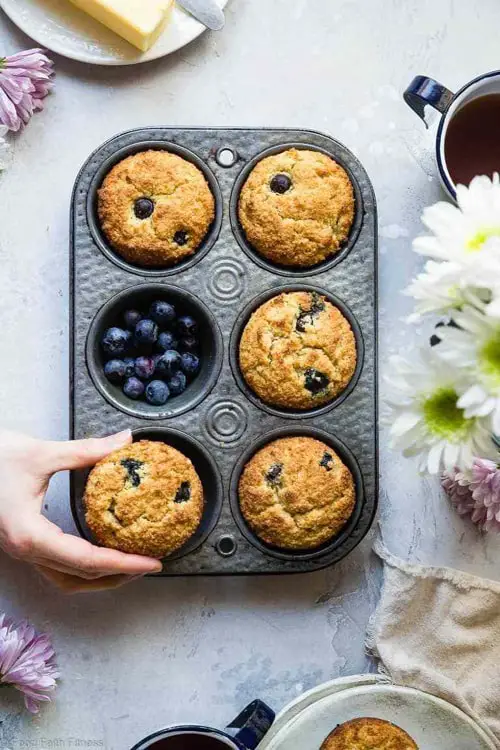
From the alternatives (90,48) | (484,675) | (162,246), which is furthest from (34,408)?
(484,675)

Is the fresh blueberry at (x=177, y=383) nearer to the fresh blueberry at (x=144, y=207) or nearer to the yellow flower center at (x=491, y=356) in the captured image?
the fresh blueberry at (x=144, y=207)

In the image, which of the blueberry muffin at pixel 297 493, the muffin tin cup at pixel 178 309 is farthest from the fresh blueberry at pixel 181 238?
the blueberry muffin at pixel 297 493

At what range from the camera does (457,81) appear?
2418mm

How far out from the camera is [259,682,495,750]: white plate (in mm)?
2154

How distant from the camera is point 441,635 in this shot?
2.28m

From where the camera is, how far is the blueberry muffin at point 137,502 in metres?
2.06

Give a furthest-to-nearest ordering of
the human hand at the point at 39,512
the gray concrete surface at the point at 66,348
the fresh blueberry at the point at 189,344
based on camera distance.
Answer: the gray concrete surface at the point at 66,348 → the fresh blueberry at the point at 189,344 → the human hand at the point at 39,512

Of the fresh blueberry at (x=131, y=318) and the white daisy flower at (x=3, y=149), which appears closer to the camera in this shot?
the fresh blueberry at (x=131, y=318)

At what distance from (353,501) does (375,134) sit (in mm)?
958

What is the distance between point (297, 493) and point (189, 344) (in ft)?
1.45

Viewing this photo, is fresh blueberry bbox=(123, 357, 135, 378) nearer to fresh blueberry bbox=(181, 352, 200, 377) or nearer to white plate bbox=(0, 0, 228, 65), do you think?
fresh blueberry bbox=(181, 352, 200, 377)

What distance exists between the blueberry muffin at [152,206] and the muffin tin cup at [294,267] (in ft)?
0.27

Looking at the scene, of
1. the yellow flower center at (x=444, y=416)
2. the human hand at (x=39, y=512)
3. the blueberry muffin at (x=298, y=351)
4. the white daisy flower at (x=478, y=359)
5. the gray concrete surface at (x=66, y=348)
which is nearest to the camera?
the white daisy flower at (x=478, y=359)

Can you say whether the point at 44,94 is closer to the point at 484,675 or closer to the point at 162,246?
the point at 162,246
